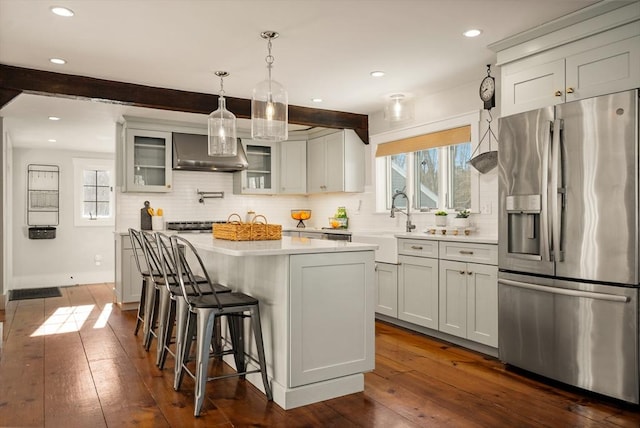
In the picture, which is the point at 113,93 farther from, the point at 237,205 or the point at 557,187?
the point at 557,187

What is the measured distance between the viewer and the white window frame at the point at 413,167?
4445mm

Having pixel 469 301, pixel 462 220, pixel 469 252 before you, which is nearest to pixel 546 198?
pixel 469 252

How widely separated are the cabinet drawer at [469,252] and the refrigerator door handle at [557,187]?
2.04 feet

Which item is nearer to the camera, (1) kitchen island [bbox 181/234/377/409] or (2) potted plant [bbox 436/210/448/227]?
(1) kitchen island [bbox 181/234/377/409]

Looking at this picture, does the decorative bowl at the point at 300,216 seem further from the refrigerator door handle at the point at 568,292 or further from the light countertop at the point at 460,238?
the refrigerator door handle at the point at 568,292

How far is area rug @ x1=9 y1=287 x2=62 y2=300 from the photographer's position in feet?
22.0

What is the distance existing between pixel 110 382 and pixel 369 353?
1.74m

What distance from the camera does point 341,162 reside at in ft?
19.5

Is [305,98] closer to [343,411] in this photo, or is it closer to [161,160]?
[161,160]

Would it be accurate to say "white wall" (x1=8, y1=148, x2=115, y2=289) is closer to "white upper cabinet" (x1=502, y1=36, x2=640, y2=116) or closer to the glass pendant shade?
the glass pendant shade

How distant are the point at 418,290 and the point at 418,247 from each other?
0.39m

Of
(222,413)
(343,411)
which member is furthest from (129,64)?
(343,411)

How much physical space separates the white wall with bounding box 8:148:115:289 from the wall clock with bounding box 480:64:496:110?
266 inches

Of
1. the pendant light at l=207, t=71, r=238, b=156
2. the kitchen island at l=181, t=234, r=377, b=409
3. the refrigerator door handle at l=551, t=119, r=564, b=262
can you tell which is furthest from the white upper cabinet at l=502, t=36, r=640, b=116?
the pendant light at l=207, t=71, r=238, b=156
